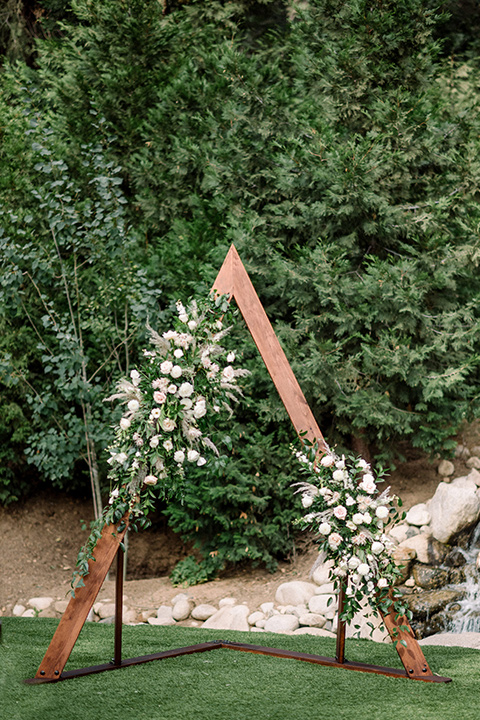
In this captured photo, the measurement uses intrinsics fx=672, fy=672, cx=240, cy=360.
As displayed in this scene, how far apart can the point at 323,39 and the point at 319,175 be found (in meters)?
1.78

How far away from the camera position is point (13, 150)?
7.21 m

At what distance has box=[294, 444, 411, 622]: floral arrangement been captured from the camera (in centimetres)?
346

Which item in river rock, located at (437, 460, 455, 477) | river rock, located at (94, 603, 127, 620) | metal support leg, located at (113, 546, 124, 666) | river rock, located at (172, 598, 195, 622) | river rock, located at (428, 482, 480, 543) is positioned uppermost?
metal support leg, located at (113, 546, 124, 666)

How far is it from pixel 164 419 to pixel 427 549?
3542 millimetres

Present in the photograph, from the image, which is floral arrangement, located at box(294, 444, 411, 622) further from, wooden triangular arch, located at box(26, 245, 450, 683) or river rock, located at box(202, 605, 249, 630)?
river rock, located at box(202, 605, 249, 630)

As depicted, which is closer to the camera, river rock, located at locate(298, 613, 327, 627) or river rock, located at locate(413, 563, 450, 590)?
river rock, located at locate(298, 613, 327, 627)

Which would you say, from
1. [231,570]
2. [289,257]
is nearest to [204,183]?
[289,257]

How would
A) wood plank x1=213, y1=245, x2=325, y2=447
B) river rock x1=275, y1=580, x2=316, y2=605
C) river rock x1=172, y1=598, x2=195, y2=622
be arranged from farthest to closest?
1. river rock x1=172, y1=598, x2=195, y2=622
2. river rock x1=275, y1=580, x2=316, y2=605
3. wood plank x1=213, y1=245, x2=325, y2=447

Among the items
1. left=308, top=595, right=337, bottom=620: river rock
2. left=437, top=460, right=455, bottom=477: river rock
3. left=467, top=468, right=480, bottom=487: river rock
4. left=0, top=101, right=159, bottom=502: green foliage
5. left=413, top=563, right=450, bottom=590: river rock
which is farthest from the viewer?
left=437, top=460, right=455, bottom=477: river rock

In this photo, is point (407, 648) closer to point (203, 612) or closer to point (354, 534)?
point (354, 534)

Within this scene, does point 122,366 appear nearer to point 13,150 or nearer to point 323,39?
point 13,150

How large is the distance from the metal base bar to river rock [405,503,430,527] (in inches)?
98.2

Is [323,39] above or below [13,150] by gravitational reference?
above

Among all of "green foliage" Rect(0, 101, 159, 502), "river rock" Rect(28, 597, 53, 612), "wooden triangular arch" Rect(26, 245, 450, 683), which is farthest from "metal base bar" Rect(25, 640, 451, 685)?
"river rock" Rect(28, 597, 53, 612)
